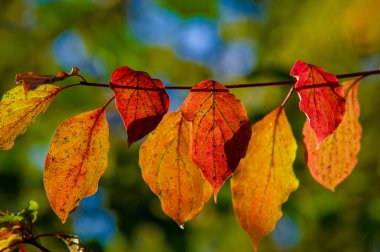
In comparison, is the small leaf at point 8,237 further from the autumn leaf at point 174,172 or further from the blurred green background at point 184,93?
the blurred green background at point 184,93

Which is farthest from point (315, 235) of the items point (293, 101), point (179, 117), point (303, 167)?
point (179, 117)

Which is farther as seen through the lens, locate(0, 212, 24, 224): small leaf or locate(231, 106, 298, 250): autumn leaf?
locate(231, 106, 298, 250): autumn leaf

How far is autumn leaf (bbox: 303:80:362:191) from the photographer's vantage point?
1.05m

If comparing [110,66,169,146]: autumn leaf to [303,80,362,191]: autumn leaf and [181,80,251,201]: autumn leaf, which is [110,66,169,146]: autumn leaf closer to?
[181,80,251,201]: autumn leaf

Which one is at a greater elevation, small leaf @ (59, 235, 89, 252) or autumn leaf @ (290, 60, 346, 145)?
autumn leaf @ (290, 60, 346, 145)

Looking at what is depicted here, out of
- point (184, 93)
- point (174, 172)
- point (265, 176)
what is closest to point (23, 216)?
point (174, 172)

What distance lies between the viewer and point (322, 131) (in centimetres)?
83

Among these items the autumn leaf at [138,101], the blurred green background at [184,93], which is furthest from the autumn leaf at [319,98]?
the blurred green background at [184,93]

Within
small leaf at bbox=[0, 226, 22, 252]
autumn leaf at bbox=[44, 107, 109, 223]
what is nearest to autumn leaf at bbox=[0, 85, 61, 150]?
autumn leaf at bbox=[44, 107, 109, 223]

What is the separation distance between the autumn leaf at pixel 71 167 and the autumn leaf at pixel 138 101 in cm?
9

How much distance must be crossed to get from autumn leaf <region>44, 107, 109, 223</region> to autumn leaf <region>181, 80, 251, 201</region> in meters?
0.15

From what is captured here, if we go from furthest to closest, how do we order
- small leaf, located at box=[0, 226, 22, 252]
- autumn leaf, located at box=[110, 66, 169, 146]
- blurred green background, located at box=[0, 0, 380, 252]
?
blurred green background, located at box=[0, 0, 380, 252]
small leaf, located at box=[0, 226, 22, 252]
autumn leaf, located at box=[110, 66, 169, 146]

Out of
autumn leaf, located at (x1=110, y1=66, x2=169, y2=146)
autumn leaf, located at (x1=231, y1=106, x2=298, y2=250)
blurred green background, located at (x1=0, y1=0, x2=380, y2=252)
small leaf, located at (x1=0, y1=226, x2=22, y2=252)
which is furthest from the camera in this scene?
blurred green background, located at (x1=0, y1=0, x2=380, y2=252)

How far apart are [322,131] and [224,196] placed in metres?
1.88
